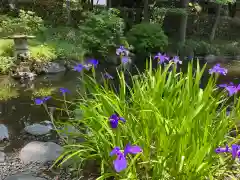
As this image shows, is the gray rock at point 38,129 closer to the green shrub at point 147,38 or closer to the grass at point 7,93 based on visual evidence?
the grass at point 7,93

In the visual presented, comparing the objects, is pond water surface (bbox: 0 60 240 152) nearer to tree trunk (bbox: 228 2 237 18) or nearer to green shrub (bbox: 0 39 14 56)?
green shrub (bbox: 0 39 14 56)

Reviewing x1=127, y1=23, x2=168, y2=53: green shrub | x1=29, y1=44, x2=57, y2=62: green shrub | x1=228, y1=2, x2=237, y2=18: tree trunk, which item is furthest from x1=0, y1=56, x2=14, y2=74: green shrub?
x1=228, y1=2, x2=237, y2=18: tree trunk

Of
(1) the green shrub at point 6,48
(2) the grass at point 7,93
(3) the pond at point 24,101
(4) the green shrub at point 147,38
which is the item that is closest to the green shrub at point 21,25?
(1) the green shrub at point 6,48

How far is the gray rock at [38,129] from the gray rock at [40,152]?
0.53 meters

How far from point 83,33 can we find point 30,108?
4.25 metres

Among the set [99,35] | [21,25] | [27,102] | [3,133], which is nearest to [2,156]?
[3,133]

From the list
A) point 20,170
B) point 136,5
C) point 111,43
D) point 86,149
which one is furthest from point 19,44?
point 136,5

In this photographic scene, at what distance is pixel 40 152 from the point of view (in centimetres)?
321

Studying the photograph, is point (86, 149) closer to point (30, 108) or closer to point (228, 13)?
point (30, 108)

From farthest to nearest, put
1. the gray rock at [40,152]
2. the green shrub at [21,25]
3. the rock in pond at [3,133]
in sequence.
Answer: the green shrub at [21,25], the rock in pond at [3,133], the gray rock at [40,152]

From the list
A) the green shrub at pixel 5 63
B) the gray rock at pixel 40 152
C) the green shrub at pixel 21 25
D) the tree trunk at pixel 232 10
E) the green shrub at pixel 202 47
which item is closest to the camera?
the gray rock at pixel 40 152

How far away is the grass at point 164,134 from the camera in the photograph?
2137 millimetres

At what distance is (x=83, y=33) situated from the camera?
877 centimetres

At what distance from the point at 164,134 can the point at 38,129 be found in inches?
84.3
